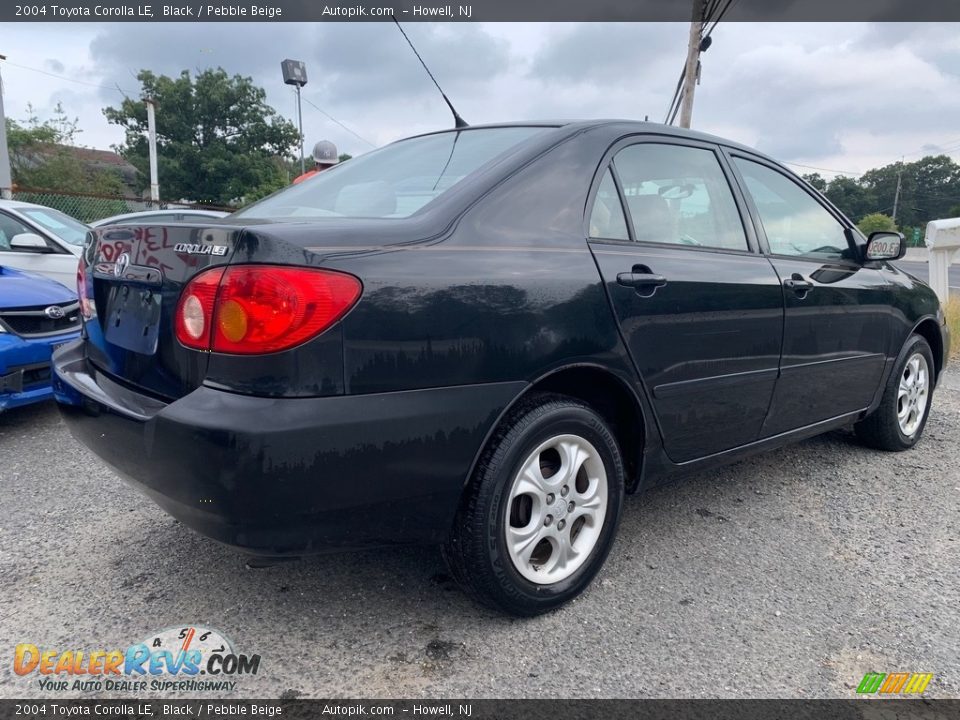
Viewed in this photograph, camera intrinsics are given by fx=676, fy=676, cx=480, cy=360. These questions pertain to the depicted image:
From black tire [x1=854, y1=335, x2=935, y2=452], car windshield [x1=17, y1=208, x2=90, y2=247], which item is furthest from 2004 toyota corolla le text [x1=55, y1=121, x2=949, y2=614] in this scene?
car windshield [x1=17, y1=208, x2=90, y2=247]

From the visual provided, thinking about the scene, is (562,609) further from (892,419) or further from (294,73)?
(294,73)

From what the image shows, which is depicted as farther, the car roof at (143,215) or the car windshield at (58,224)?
the car windshield at (58,224)

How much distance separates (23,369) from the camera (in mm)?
3812

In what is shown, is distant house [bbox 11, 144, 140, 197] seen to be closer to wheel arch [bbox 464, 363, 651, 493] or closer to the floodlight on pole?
the floodlight on pole

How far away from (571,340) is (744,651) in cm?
109

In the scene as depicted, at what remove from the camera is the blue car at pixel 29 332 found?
375 cm

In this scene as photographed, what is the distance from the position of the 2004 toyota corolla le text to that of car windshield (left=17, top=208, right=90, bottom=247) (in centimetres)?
438

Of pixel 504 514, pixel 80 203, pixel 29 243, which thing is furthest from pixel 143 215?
pixel 80 203

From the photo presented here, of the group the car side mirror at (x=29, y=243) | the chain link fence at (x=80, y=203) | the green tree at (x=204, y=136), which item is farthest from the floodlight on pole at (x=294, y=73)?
the car side mirror at (x=29, y=243)

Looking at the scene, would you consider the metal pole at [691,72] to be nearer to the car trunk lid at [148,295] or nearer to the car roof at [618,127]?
the car roof at [618,127]

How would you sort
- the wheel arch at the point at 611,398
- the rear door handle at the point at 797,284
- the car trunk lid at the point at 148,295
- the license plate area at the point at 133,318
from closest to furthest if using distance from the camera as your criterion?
the car trunk lid at the point at 148,295 < the license plate area at the point at 133,318 < the wheel arch at the point at 611,398 < the rear door handle at the point at 797,284

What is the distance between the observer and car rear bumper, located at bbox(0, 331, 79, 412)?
371 centimetres

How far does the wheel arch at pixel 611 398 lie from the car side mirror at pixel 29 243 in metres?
5.15

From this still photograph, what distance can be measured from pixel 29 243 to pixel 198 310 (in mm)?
4775
